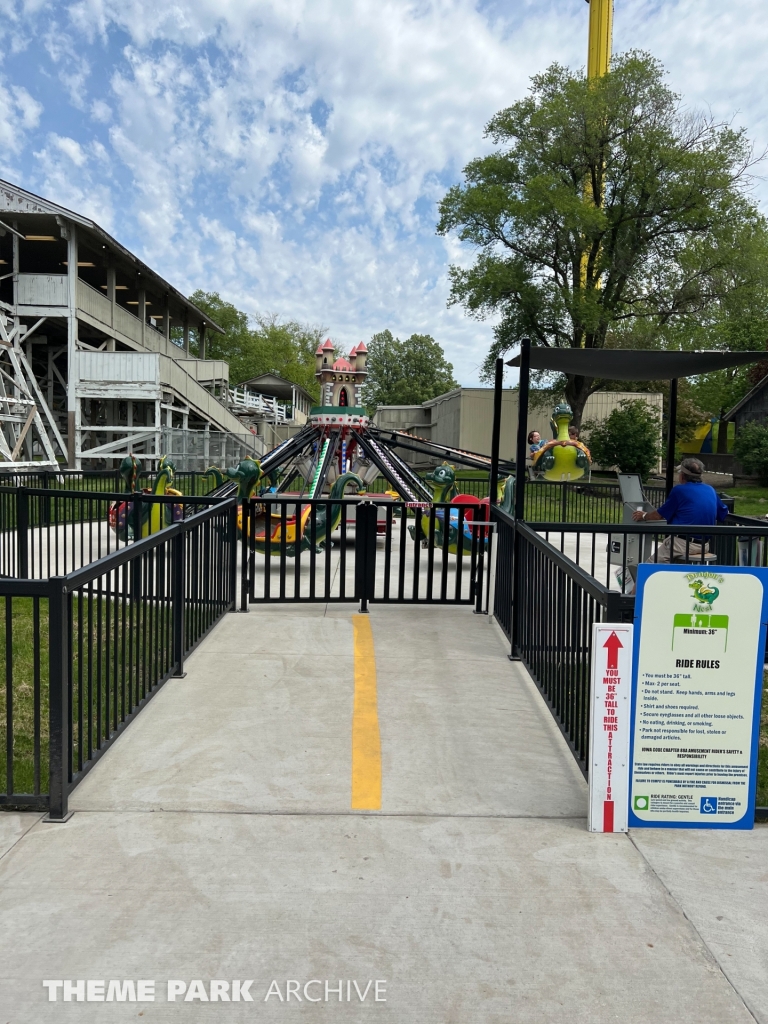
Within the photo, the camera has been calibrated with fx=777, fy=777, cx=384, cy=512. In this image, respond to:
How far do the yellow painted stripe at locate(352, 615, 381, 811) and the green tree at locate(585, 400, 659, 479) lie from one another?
28.0 metres

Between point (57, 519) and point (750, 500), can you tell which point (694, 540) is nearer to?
point (57, 519)

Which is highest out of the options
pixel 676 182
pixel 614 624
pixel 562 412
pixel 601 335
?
pixel 676 182

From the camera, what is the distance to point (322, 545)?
11359 mm

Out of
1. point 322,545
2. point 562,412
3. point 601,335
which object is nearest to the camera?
point 322,545

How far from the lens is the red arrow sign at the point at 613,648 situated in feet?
12.2

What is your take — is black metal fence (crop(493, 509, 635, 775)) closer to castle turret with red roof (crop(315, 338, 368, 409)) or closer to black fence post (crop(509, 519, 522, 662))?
black fence post (crop(509, 519, 522, 662))

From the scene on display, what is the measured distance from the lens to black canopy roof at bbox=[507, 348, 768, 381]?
750cm

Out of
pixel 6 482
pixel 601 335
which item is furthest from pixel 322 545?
pixel 601 335

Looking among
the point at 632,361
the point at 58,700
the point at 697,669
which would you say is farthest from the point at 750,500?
the point at 58,700

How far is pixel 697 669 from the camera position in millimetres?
3771

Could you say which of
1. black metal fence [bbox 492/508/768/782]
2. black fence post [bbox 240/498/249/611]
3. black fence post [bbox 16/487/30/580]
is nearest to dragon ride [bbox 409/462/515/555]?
black metal fence [bbox 492/508/768/782]

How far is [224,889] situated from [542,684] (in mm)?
2982

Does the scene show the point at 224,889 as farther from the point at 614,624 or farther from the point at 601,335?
the point at 601,335

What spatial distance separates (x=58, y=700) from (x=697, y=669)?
3.07 meters
